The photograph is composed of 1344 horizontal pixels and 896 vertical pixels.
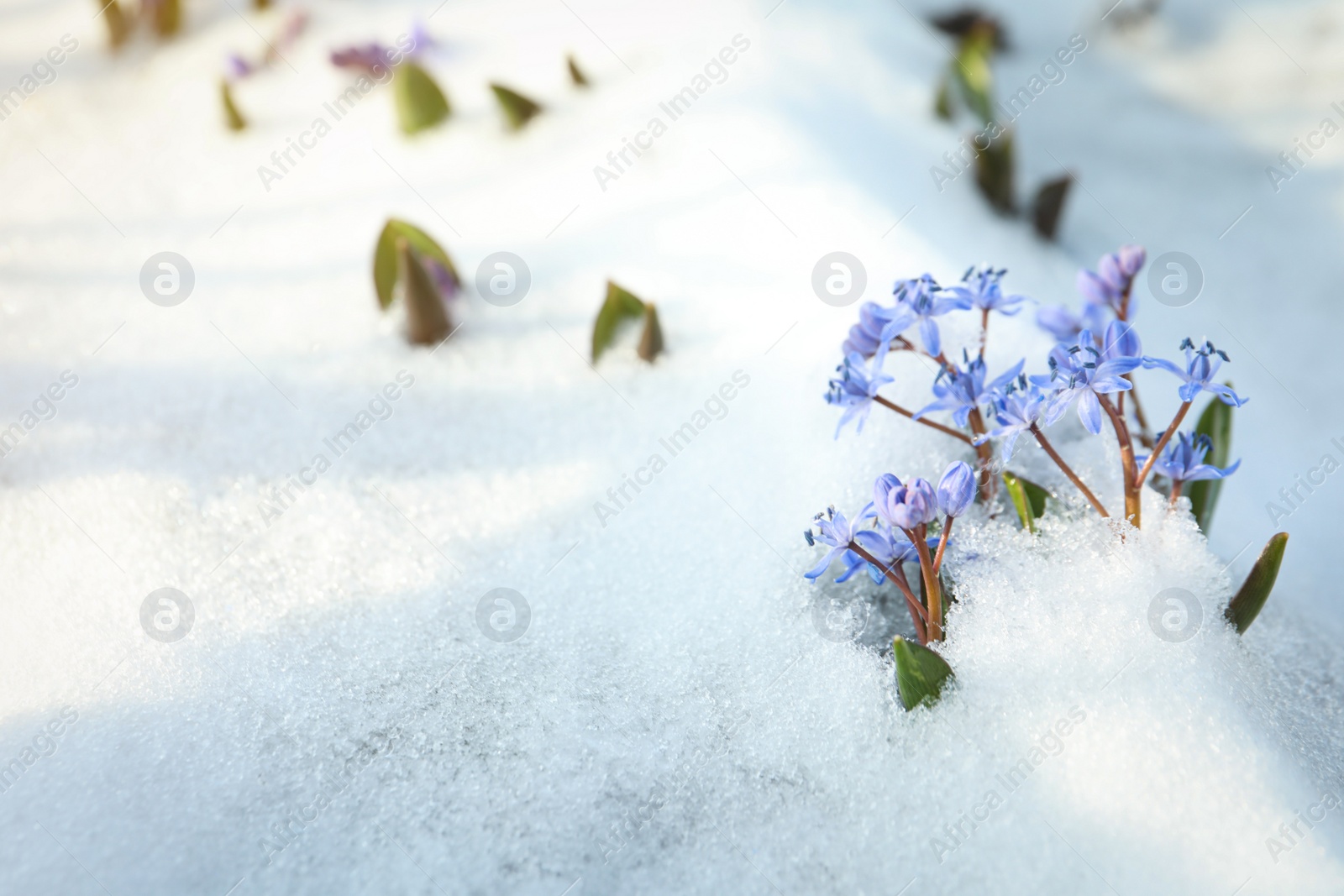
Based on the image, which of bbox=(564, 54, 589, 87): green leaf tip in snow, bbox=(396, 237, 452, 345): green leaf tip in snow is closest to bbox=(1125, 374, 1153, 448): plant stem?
bbox=(396, 237, 452, 345): green leaf tip in snow

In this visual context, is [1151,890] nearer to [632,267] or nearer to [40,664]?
[632,267]

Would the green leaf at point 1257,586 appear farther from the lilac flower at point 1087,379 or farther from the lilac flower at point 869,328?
the lilac flower at point 869,328

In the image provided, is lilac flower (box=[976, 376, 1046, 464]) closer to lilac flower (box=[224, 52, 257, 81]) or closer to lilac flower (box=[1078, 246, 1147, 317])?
lilac flower (box=[1078, 246, 1147, 317])

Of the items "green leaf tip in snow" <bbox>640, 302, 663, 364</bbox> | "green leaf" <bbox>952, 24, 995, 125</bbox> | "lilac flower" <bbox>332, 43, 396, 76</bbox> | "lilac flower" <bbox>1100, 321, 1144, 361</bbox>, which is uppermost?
"green leaf" <bbox>952, 24, 995, 125</bbox>

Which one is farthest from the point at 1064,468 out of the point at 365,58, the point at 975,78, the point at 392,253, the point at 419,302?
the point at 365,58

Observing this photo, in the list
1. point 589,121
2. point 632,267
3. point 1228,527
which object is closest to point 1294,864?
point 1228,527

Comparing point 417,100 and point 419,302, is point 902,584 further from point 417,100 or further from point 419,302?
point 417,100

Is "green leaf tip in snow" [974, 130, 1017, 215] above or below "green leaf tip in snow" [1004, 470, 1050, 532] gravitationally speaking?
above

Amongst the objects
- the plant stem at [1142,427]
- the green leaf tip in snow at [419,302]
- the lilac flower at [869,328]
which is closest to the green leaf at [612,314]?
the green leaf tip in snow at [419,302]
